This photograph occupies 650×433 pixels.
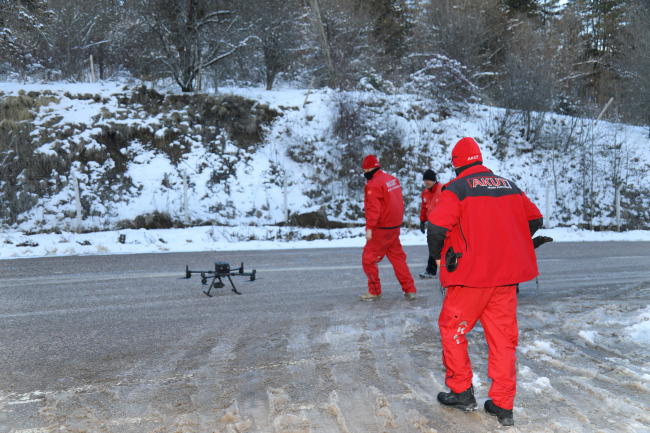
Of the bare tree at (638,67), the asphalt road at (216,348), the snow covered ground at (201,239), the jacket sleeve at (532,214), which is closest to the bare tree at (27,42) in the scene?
the snow covered ground at (201,239)

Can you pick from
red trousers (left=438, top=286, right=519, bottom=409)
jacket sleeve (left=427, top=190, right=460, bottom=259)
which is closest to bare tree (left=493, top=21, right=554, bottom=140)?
jacket sleeve (left=427, top=190, right=460, bottom=259)

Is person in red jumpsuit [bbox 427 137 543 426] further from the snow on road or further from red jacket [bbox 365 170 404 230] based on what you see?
red jacket [bbox 365 170 404 230]

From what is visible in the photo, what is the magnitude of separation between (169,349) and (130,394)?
118cm

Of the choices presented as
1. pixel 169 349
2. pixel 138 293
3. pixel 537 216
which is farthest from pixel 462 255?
pixel 138 293

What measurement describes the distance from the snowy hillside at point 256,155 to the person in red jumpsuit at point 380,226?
1027 cm

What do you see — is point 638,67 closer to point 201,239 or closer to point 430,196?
point 430,196

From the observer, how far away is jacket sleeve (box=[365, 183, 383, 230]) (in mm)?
6973

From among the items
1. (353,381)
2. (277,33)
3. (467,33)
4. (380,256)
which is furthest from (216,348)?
(467,33)

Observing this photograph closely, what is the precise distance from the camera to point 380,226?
23.5ft

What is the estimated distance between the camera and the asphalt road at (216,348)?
3582mm

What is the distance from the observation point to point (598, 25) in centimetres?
3878

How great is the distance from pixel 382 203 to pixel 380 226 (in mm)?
341

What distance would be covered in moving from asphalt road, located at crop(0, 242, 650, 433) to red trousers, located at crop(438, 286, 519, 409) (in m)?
0.28

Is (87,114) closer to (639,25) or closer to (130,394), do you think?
(130,394)
